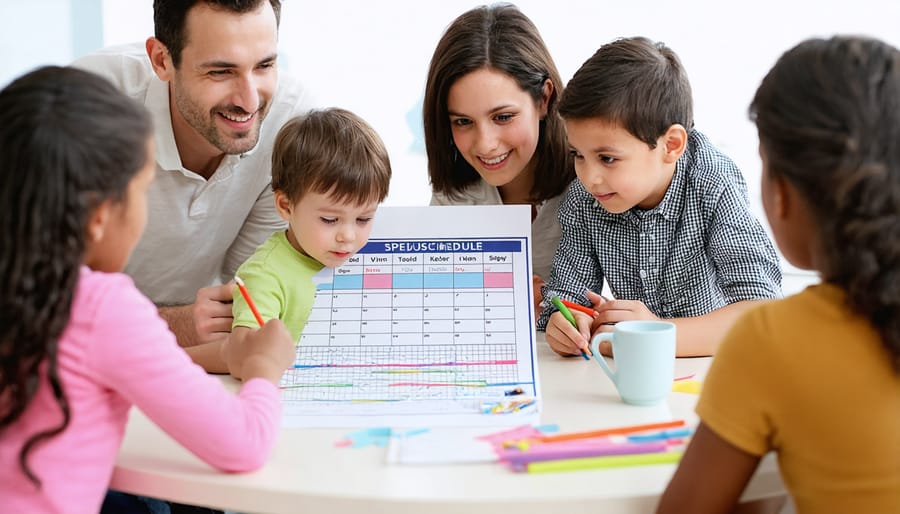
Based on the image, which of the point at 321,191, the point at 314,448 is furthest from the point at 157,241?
the point at 314,448

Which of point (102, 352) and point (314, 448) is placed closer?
point (102, 352)

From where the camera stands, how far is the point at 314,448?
1058 mm

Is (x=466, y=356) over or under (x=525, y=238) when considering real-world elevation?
under

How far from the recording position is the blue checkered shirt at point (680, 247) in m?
1.57

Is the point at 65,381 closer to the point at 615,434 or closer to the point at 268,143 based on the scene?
the point at 615,434

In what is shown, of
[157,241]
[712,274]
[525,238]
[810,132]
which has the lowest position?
[157,241]

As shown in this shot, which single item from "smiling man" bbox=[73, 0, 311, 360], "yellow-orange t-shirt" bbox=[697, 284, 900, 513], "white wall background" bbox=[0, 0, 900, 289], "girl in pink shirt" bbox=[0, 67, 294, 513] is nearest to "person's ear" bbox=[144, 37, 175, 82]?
"smiling man" bbox=[73, 0, 311, 360]

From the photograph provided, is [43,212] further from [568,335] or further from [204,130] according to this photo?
[204,130]

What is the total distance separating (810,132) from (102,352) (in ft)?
2.25

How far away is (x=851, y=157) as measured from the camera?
2.68ft

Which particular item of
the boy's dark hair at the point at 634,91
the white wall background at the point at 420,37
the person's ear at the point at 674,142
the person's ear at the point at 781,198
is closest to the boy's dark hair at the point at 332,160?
the boy's dark hair at the point at 634,91

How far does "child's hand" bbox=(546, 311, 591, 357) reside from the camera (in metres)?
1.38

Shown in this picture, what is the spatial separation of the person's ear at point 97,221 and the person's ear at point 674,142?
38.2 inches

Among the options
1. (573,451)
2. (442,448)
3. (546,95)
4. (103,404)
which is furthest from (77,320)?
(546,95)
